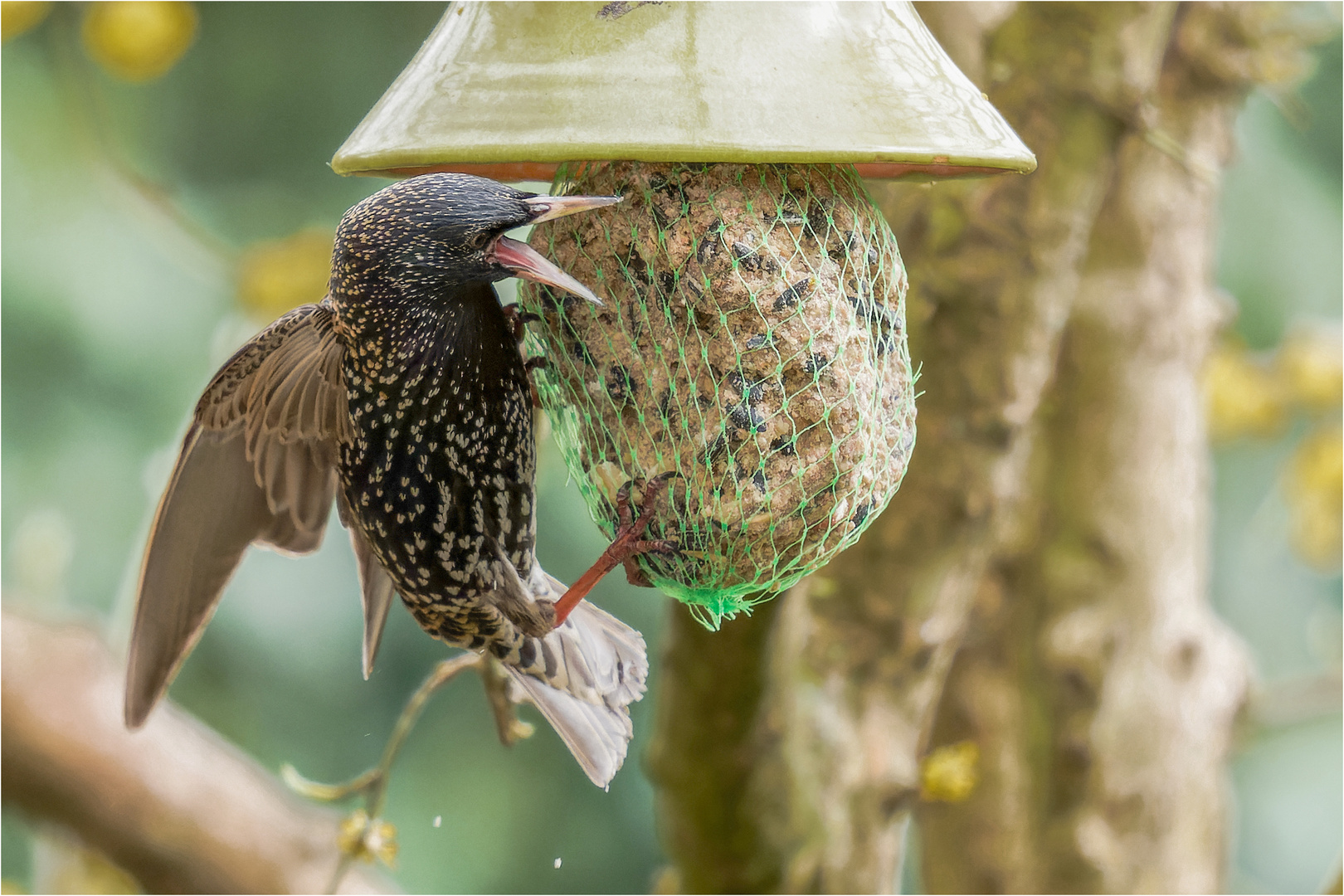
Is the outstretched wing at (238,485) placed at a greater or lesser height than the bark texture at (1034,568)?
greater

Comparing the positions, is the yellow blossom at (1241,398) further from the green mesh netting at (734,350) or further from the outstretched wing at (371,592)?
the outstretched wing at (371,592)

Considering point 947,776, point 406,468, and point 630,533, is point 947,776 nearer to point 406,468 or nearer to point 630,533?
point 630,533

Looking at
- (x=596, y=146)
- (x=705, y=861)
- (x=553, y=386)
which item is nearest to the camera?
(x=596, y=146)

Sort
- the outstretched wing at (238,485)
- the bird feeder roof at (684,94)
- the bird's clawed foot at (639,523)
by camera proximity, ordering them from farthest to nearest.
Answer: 1. the outstretched wing at (238,485)
2. the bird's clawed foot at (639,523)
3. the bird feeder roof at (684,94)

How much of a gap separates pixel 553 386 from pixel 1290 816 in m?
3.48

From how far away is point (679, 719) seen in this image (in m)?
1.88

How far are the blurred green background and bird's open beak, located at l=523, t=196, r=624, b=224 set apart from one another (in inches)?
72.2

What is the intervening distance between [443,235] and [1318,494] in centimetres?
289

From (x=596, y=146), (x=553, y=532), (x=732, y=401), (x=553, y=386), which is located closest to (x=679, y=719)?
(x=553, y=386)

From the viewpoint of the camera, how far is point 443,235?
3.82 feet

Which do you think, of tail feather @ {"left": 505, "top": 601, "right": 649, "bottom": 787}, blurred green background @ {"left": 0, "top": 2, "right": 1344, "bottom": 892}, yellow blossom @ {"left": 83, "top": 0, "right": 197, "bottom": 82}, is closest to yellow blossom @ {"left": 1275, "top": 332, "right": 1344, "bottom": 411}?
blurred green background @ {"left": 0, "top": 2, "right": 1344, "bottom": 892}

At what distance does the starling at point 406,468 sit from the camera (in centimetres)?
123

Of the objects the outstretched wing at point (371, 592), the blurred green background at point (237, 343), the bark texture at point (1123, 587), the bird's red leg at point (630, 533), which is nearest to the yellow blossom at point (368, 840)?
the outstretched wing at point (371, 592)

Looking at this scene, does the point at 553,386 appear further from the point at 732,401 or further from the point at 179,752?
the point at 179,752
